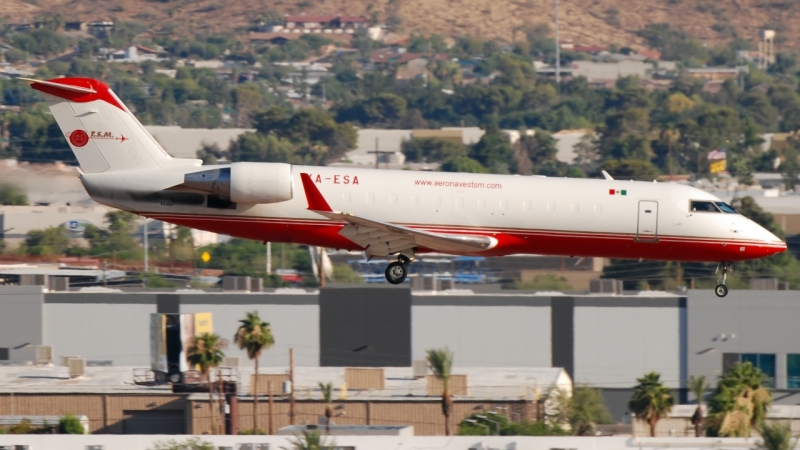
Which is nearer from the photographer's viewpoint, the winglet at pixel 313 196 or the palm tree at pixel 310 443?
the winglet at pixel 313 196

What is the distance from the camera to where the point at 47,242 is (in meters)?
103

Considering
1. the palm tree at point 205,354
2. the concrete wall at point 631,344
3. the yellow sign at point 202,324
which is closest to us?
the palm tree at point 205,354

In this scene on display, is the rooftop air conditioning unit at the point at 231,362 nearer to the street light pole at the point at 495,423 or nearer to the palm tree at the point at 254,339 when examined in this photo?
the palm tree at the point at 254,339

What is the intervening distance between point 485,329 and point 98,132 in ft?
111

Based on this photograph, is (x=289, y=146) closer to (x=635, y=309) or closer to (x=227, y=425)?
(x=635, y=309)

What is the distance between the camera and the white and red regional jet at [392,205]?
124ft

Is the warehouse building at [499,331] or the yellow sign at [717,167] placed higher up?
the yellow sign at [717,167]

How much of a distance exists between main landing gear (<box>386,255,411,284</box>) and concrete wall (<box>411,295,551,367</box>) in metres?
30.1

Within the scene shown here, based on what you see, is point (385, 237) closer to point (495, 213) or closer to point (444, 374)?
point (495, 213)

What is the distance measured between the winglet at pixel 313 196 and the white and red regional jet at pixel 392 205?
0.13 feet

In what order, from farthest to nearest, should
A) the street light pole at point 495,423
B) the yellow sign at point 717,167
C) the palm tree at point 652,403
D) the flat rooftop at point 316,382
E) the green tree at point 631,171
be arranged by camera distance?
the yellow sign at point 717,167, the green tree at point 631,171, the flat rooftop at point 316,382, the palm tree at point 652,403, the street light pole at point 495,423

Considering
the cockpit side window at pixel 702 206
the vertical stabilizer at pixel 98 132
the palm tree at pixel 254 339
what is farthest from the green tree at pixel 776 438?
the palm tree at pixel 254 339

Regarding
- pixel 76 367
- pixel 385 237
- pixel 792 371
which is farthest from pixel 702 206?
pixel 792 371

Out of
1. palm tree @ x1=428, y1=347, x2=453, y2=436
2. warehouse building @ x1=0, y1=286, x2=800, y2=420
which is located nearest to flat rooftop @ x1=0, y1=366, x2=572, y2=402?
palm tree @ x1=428, y1=347, x2=453, y2=436
